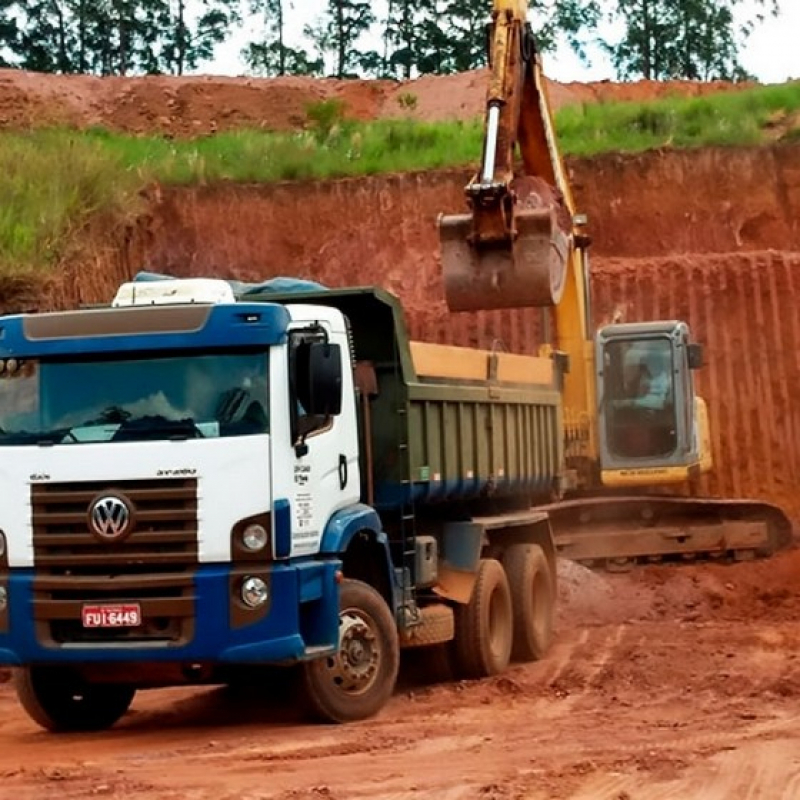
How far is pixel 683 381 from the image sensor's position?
67.3ft

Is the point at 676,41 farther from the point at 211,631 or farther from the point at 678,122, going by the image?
the point at 211,631

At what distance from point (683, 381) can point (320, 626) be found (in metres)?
10.7

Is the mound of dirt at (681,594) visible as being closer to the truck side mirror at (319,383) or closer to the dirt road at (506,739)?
the dirt road at (506,739)

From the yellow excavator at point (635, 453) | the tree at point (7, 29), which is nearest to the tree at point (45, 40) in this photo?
the tree at point (7, 29)

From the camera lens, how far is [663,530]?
20.6m

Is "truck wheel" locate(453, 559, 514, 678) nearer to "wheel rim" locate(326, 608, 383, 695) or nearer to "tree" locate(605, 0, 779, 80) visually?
"wheel rim" locate(326, 608, 383, 695)

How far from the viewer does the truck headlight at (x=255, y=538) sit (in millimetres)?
10292

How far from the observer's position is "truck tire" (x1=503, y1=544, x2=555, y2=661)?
1456 cm

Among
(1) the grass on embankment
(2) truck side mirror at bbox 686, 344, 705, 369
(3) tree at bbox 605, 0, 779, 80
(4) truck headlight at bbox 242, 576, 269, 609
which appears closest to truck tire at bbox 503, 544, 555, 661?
(4) truck headlight at bbox 242, 576, 269, 609

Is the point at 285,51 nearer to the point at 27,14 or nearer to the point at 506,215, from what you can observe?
the point at 27,14

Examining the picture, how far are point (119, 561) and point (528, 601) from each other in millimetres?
5162

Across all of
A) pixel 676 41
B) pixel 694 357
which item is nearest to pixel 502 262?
pixel 694 357

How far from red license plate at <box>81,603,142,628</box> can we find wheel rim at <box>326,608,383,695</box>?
52.6 inches

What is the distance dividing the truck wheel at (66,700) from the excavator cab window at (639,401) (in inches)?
386
